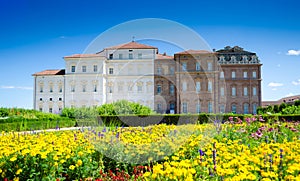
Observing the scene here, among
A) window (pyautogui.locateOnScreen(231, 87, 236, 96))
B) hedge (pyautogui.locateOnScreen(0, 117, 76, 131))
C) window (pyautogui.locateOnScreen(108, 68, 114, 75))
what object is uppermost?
window (pyautogui.locateOnScreen(108, 68, 114, 75))

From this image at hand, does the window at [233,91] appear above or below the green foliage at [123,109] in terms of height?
above

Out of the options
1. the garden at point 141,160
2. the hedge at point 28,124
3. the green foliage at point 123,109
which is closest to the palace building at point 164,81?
the green foliage at point 123,109

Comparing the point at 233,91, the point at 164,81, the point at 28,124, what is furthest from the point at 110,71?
the point at 28,124

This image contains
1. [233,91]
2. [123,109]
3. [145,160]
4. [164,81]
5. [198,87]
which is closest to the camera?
[145,160]

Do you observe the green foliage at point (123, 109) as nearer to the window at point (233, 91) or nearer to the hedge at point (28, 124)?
the hedge at point (28, 124)

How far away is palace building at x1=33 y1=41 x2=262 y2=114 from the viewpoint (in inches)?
1351

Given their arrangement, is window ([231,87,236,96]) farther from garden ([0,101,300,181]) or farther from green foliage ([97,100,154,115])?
garden ([0,101,300,181])

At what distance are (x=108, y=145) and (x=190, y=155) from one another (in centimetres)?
134

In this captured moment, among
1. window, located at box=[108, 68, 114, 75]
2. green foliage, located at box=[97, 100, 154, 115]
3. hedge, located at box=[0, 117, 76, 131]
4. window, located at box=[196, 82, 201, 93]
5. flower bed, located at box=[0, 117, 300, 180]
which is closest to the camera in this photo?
flower bed, located at box=[0, 117, 300, 180]

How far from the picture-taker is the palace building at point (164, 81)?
3431 centimetres

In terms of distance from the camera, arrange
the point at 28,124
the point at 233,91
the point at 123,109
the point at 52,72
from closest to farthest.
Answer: the point at 28,124
the point at 123,109
the point at 52,72
the point at 233,91

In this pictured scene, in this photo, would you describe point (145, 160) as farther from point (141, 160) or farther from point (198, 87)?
point (198, 87)

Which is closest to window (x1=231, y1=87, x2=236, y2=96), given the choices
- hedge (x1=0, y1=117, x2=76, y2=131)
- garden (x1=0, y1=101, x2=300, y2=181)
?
hedge (x1=0, y1=117, x2=76, y2=131)

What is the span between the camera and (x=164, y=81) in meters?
39.3
